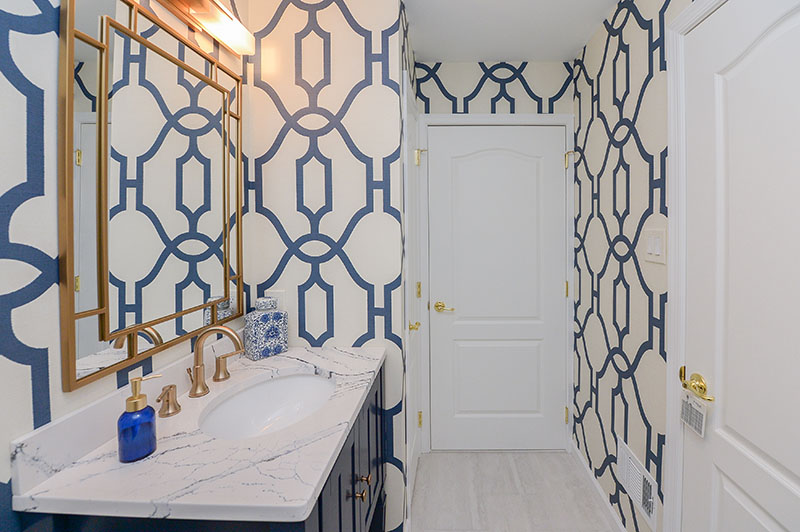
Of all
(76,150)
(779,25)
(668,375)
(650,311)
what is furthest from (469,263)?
(76,150)

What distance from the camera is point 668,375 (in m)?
1.58

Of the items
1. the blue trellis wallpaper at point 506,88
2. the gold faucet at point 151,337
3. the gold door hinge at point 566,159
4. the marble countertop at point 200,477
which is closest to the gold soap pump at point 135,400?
the marble countertop at point 200,477

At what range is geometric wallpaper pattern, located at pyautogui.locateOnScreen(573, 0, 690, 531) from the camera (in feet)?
5.53

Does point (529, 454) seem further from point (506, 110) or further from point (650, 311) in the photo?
point (506, 110)

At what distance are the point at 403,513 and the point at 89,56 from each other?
1.94 metres

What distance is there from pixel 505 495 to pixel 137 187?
7.35ft

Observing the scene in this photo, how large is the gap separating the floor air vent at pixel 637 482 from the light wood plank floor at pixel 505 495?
283 millimetres

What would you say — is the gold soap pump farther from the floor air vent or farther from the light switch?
the floor air vent

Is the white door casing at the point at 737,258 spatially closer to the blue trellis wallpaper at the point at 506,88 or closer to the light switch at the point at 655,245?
the light switch at the point at 655,245

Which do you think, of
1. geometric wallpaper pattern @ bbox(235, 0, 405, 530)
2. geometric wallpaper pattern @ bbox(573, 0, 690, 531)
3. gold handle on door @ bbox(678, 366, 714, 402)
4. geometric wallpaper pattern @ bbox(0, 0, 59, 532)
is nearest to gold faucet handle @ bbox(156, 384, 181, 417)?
geometric wallpaper pattern @ bbox(0, 0, 59, 532)

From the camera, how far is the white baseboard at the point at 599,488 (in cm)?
206

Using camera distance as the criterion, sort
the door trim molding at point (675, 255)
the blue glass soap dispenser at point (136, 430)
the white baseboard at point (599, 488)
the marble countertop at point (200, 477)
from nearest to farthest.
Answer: the marble countertop at point (200, 477), the blue glass soap dispenser at point (136, 430), the door trim molding at point (675, 255), the white baseboard at point (599, 488)

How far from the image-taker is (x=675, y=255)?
1.52m

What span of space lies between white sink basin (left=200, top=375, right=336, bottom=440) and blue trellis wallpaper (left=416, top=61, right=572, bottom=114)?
77.9 inches
